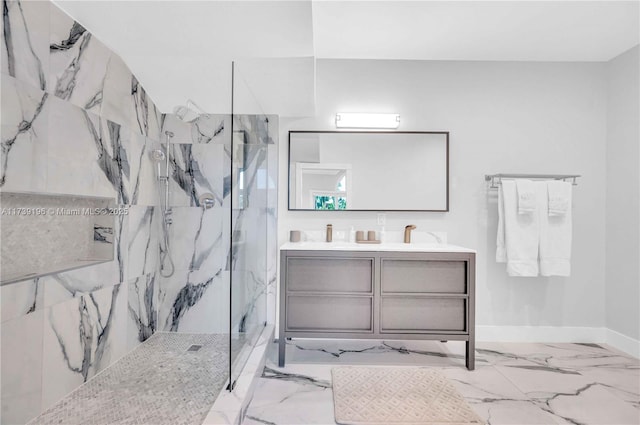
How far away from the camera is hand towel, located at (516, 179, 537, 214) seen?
2545 millimetres

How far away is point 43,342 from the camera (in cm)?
152

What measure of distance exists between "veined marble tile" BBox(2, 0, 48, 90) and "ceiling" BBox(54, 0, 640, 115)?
0.18m

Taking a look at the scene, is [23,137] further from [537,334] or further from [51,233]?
[537,334]

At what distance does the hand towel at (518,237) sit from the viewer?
2553 millimetres

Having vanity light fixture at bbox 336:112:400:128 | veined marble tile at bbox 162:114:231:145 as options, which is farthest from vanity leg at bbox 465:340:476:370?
veined marble tile at bbox 162:114:231:145

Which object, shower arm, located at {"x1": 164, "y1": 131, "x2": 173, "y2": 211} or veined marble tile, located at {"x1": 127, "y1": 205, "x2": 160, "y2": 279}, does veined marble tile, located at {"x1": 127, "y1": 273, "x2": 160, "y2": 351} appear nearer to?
veined marble tile, located at {"x1": 127, "y1": 205, "x2": 160, "y2": 279}

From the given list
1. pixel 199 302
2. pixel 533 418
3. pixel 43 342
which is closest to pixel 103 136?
pixel 43 342

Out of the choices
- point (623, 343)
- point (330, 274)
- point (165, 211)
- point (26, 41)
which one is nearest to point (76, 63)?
point (26, 41)

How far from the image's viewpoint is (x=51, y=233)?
5.58 feet

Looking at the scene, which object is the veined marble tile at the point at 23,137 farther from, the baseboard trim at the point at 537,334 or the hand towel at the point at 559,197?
the hand towel at the point at 559,197

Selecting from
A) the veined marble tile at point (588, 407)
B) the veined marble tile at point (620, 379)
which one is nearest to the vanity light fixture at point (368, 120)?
the veined marble tile at point (588, 407)

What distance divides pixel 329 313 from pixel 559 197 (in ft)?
6.55

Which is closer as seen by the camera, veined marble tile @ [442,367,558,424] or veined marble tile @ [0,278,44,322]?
veined marble tile @ [0,278,44,322]

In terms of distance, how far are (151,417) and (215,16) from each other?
2.09m
